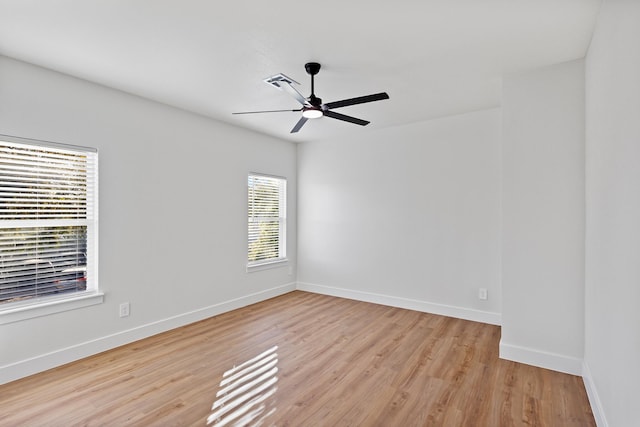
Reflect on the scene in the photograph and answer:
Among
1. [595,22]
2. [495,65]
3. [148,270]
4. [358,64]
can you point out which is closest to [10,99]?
[148,270]

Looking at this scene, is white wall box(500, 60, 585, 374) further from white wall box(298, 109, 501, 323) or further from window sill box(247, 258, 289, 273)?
window sill box(247, 258, 289, 273)

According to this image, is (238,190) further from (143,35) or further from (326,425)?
(326,425)

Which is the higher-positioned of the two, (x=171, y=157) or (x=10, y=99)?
(x=10, y=99)

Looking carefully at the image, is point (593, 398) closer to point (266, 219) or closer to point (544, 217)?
point (544, 217)

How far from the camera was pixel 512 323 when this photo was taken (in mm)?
2934

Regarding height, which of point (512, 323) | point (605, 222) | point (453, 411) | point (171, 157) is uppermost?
point (171, 157)

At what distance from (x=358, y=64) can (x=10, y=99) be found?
113 inches

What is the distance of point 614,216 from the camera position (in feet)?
5.68

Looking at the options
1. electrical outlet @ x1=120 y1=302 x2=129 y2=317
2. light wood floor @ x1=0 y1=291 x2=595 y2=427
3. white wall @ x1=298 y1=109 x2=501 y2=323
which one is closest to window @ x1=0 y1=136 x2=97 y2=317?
electrical outlet @ x1=120 y1=302 x2=129 y2=317

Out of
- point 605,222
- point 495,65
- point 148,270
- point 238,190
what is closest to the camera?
point 605,222

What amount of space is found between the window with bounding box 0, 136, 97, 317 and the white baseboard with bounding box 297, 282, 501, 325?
3.26 meters

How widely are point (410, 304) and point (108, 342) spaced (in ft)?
12.0

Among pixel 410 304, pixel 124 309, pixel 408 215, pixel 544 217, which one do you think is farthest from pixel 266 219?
pixel 544 217

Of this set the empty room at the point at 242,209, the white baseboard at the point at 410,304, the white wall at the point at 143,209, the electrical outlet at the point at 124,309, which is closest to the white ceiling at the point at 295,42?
the empty room at the point at 242,209
